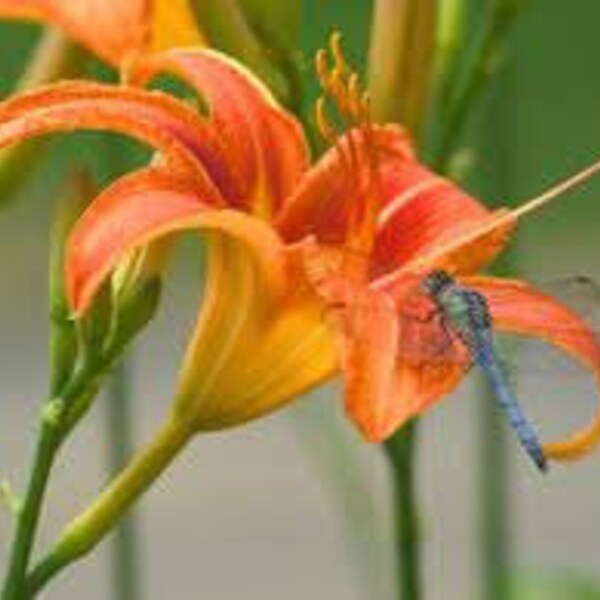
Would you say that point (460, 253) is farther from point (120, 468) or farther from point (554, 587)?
point (120, 468)

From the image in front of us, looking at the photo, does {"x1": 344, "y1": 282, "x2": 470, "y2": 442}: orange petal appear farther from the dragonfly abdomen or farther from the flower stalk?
the flower stalk

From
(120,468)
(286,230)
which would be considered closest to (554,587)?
(120,468)

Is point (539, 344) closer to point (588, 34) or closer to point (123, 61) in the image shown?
point (123, 61)

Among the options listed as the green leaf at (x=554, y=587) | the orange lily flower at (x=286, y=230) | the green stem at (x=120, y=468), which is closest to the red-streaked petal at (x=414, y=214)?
the orange lily flower at (x=286, y=230)

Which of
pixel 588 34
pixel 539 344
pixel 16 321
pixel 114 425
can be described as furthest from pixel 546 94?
pixel 539 344

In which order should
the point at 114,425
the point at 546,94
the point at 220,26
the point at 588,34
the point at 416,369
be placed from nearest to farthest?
1. the point at 416,369
2. the point at 220,26
3. the point at 114,425
4. the point at 588,34
5. the point at 546,94

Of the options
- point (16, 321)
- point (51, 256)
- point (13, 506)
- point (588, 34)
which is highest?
point (588, 34)

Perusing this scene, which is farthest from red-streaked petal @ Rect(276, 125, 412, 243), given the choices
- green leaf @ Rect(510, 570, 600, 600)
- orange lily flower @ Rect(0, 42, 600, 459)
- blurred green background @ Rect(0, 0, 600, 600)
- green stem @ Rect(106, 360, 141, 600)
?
blurred green background @ Rect(0, 0, 600, 600)

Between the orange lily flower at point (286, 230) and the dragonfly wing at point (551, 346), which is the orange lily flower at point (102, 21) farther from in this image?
the dragonfly wing at point (551, 346)
